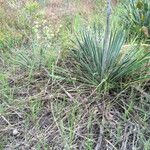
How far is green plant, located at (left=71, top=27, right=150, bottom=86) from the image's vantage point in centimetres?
291

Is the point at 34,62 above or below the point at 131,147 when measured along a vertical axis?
above

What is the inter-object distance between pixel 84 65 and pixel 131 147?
32.9 inches

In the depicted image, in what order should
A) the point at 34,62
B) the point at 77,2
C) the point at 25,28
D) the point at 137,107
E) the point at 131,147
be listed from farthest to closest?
the point at 77,2 < the point at 25,28 < the point at 34,62 < the point at 137,107 < the point at 131,147

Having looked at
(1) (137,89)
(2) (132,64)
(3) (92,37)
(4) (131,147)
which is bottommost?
(4) (131,147)

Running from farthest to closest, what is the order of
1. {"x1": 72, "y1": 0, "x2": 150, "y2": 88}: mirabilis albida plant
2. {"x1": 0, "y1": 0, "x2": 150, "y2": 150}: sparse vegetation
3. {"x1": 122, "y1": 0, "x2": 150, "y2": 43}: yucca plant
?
{"x1": 122, "y1": 0, "x2": 150, "y2": 43}: yucca plant
{"x1": 72, "y1": 0, "x2": 150, "y2": 88}: mirabilis albida plant
{"x1": 0, "y1": 0, "x2": 150, "y2": 150}: sparse vegetation

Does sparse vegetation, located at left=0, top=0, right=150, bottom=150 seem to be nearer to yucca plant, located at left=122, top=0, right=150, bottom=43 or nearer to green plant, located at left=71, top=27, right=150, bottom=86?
green plant, located at left=71, top=27, right=150, bottom=86

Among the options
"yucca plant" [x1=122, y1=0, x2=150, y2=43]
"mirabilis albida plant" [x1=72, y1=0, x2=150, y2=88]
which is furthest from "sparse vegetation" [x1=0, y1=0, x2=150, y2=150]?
"yucca plant" [x1=122, y1=0, x2=150, y2=43]

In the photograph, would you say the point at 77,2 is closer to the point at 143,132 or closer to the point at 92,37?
the point at 92,37

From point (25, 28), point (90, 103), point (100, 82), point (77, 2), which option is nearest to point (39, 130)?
point (90, 103)

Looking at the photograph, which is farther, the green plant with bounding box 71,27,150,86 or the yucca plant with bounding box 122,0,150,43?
the yucca plant with bounding box 122,0,150,43

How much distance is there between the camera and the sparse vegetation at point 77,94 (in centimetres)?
258

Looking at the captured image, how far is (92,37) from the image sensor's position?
311 cm

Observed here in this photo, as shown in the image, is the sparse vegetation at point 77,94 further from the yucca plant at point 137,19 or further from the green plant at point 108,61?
the yucca plant at point 137,19

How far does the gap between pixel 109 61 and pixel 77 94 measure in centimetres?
38
